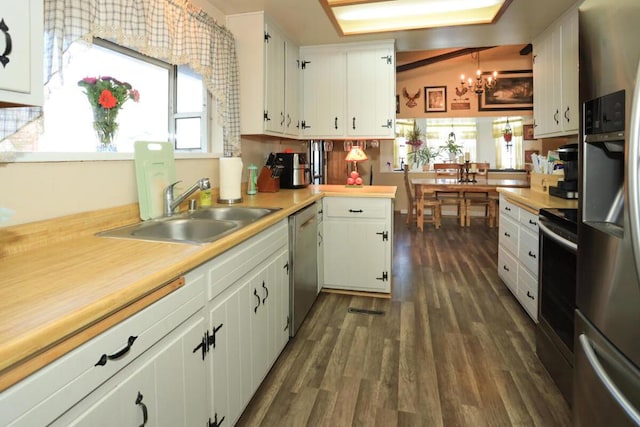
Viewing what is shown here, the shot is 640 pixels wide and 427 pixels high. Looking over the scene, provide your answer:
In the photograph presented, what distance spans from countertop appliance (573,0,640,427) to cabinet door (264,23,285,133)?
6.98 feet

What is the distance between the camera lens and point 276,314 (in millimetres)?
2070

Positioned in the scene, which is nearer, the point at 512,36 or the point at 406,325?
the point at 406,325

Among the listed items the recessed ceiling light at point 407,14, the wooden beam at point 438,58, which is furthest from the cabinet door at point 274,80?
the wooden beam at point 438,58

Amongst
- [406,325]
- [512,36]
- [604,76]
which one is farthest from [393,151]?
[604,76]

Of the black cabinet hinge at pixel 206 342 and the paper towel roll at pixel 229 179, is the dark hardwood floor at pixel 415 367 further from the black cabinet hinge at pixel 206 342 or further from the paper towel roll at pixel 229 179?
the paper towel roll at pixel 229 179

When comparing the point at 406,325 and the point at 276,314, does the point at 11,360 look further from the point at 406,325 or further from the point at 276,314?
the point at 406,325

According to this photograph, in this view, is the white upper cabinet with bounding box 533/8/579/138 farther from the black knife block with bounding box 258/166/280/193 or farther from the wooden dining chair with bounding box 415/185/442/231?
the wooden dining chair with bounding box 415/185/442/231

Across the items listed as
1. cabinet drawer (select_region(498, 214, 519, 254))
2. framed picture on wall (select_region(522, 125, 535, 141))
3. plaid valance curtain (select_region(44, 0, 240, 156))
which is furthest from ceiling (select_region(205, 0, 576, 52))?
→ framed picture on wall (select_region(522, 125, 535, 141))

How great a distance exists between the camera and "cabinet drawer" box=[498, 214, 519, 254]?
3012mm

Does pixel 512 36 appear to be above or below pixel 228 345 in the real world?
above

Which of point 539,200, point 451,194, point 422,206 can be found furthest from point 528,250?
point 451,194

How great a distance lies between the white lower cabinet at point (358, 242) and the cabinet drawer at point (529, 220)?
3.13 feet

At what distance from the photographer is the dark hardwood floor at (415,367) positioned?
174 centimetres

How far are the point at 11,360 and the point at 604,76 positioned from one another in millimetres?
1562
